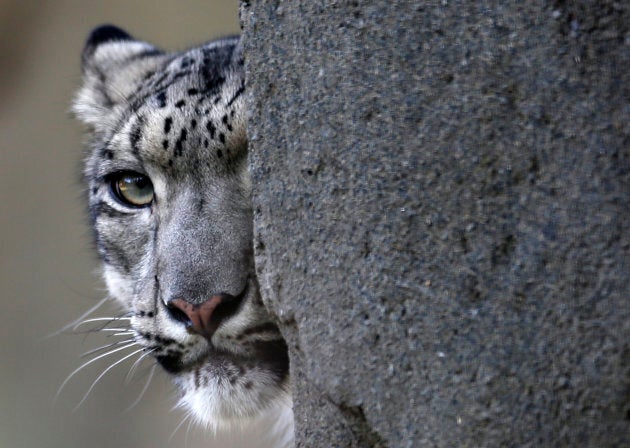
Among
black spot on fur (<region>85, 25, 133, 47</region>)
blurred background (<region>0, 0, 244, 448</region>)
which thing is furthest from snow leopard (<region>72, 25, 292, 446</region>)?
blurred background (<region>0, 0, 244, 448</region>)

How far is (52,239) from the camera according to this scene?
705cm

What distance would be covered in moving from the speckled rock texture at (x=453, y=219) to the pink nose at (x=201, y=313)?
40cm

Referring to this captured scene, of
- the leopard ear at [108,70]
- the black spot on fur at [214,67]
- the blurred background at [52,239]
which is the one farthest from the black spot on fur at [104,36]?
the blurred background at [52,239]

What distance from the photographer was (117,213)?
3.02 metres

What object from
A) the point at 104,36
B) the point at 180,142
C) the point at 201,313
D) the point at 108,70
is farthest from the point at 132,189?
the point at 104,36

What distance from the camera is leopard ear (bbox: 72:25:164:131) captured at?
354 centimetres

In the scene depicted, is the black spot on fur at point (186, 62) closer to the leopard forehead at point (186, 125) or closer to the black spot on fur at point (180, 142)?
the leopard forehead at point (186, 125)

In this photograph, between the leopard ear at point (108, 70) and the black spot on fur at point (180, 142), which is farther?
the leopard ear at point (108, 70)

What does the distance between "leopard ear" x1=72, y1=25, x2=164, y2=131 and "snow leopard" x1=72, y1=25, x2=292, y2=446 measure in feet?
1.34

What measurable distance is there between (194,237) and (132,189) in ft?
1.92

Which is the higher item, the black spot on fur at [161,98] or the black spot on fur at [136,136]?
the black spot on fur at [161,98]

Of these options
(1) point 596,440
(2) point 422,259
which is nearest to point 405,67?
(2) point 422,259

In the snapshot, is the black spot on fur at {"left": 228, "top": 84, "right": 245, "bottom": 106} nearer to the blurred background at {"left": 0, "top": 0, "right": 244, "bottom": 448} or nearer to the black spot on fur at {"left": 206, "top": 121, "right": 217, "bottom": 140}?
the black spot on fur at {"left": 206, "top": 121, "right": 217, "bottom": 140}

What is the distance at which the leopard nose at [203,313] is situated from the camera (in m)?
2.29
